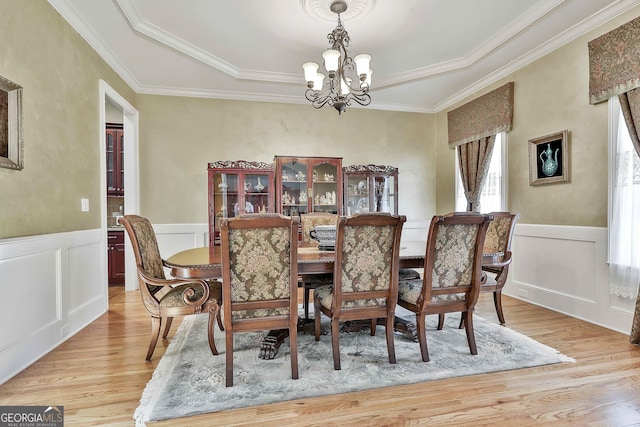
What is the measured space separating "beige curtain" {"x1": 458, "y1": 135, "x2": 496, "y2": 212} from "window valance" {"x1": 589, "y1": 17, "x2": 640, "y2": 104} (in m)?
1.22

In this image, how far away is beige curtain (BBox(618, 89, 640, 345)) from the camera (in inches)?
90.2

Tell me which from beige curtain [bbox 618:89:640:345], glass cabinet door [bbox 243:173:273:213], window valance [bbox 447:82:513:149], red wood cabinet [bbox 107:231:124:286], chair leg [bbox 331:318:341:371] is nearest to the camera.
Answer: chair leg [bbox 331:318:341:371]

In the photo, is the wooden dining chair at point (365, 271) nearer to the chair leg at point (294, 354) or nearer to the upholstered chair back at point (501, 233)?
the chair leg at point (294, 354)

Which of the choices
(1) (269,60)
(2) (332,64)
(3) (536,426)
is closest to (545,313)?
(3) (536,426)

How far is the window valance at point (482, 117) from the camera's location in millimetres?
3683

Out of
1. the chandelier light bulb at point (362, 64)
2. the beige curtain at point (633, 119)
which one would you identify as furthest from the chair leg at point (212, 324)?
the beige curtain at point (633, 119)

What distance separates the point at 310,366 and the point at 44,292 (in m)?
1.98

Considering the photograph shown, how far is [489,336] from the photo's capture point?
8.13ft

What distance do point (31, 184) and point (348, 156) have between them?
367cm

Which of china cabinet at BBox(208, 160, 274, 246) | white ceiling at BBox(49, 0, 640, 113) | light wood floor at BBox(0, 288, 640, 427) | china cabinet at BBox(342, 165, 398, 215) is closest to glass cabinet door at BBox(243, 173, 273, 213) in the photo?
china cabinet at BBox(208, 160, 274, 246)

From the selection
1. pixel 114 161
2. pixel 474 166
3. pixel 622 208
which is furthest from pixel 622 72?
pixel 114 161

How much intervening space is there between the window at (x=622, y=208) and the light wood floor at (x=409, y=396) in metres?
0.54

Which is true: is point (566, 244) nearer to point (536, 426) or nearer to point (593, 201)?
point (593, 201)

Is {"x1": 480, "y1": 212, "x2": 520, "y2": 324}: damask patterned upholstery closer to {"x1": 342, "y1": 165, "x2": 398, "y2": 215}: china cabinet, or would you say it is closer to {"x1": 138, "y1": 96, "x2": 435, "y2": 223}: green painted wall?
{"x1": 342, "y1": 165, "x2": 398, "y2": 215}: china cabinet
